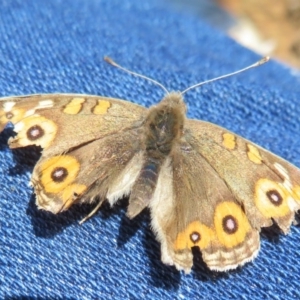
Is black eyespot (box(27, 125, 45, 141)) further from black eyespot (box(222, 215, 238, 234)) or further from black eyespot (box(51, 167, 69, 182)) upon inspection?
black eyespot (box(222, 215, 238, 234))

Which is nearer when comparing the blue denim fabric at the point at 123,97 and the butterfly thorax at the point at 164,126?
the blue denim fabric at the point at 123,97

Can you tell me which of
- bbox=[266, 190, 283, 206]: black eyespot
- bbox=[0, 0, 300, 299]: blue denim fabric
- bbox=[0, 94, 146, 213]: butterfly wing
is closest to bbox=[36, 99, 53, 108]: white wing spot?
bbox=[0, 94, 146, 213]: butterfly wing

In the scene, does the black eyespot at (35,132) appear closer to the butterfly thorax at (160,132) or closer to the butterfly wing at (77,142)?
the butterfly wing at (77,142)

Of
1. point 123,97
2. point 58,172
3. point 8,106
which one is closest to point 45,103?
point 8,106

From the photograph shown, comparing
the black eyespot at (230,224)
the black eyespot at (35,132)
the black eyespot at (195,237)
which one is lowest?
the black eyespot at (230,224)

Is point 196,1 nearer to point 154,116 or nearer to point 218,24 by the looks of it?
point 218,24

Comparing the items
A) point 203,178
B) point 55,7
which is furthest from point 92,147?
point 55,7

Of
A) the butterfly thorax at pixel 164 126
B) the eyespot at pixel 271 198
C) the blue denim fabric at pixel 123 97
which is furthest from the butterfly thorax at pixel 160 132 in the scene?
the eyespot at pixel 271 198
